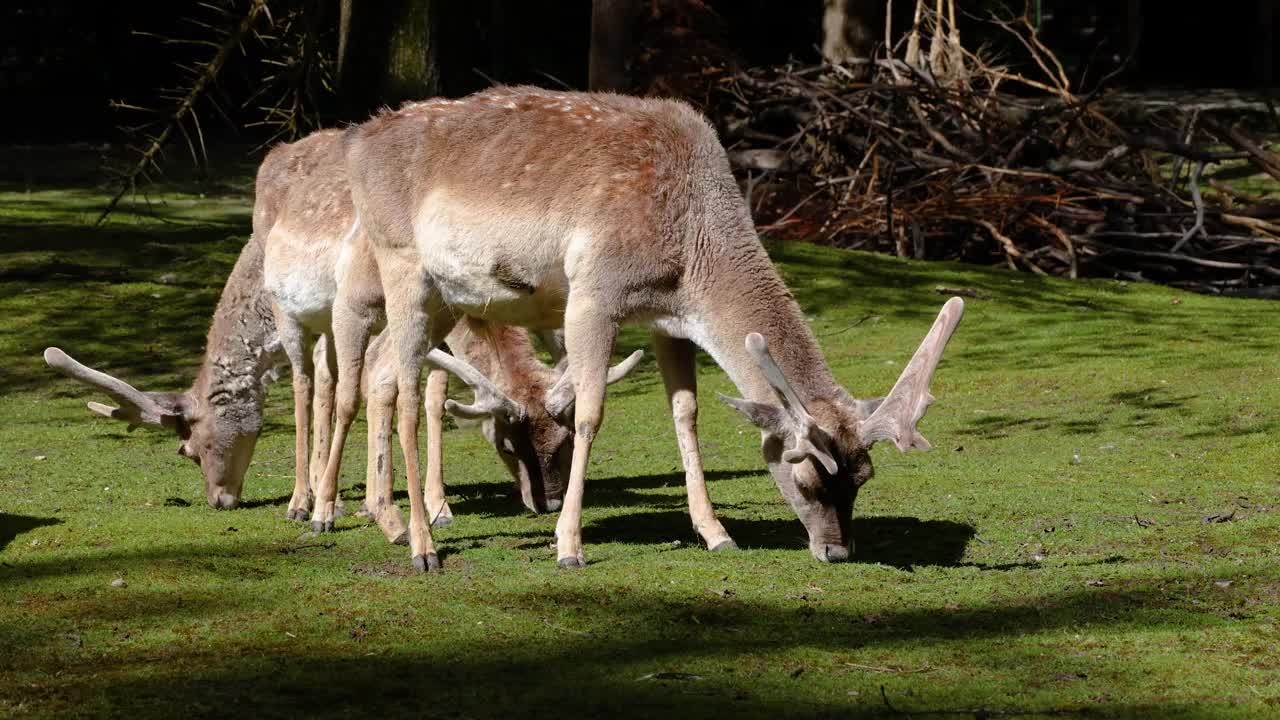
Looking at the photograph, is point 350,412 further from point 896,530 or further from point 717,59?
point 717,59

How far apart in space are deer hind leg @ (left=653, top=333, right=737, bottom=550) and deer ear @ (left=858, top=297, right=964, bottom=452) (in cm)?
114

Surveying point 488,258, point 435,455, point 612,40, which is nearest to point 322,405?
point 435,455

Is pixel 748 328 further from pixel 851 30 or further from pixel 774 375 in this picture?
pixel 851 30

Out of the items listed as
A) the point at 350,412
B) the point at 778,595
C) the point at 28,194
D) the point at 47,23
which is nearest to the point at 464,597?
the point at 778,595

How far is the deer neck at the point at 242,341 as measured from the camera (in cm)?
1060

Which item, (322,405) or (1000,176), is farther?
(1000,176)

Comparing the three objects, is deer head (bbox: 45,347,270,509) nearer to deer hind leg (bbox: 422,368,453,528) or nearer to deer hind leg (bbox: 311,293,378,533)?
deer hind leg (bbox: 311,293,378,533)

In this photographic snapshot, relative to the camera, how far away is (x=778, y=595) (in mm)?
7066

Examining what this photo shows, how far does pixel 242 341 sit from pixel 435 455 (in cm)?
181

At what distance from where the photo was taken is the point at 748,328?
798cm

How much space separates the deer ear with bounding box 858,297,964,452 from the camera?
24.7 feet

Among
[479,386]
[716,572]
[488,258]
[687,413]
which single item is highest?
[488,258]

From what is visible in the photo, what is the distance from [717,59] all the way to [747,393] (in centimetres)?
1419

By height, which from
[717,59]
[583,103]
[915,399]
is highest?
[583,103]
